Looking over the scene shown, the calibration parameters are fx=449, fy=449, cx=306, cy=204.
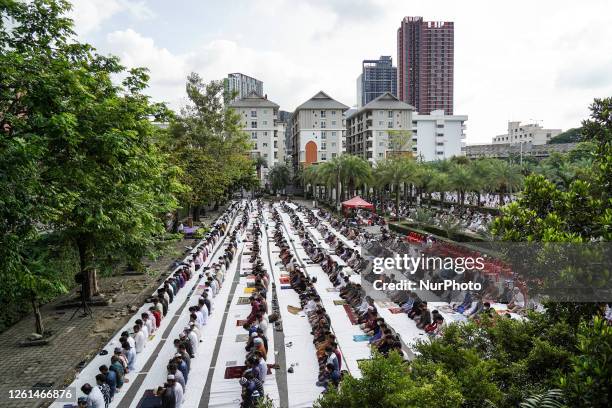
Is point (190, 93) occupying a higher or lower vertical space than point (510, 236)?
higher

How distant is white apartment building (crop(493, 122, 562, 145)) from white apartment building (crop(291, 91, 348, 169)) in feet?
186

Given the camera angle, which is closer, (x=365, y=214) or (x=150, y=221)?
(x=150, y=221)

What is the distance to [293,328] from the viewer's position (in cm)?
1292

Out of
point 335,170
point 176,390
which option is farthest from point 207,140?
point 176,390

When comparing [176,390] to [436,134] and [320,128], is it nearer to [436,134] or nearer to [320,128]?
[320,128]

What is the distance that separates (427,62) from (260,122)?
68.0 metres

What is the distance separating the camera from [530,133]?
116m

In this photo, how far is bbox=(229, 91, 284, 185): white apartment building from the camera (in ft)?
259

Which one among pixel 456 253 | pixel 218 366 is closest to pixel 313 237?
pixel 456 253

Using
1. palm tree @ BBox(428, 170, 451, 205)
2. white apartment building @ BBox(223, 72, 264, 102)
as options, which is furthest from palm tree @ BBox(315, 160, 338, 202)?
white apartment building @ BBox(223, 72, 264, 102)

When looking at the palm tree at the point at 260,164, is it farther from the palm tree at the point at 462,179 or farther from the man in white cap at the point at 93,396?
the man in white cap at the point at 93,396

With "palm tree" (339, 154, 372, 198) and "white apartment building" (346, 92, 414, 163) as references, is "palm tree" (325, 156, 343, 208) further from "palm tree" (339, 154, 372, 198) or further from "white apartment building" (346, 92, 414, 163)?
"white apartment building" (346, 92, 414, 163)

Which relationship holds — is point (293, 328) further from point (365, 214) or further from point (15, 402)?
point (365, 214)

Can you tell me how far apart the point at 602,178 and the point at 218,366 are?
337 inches
